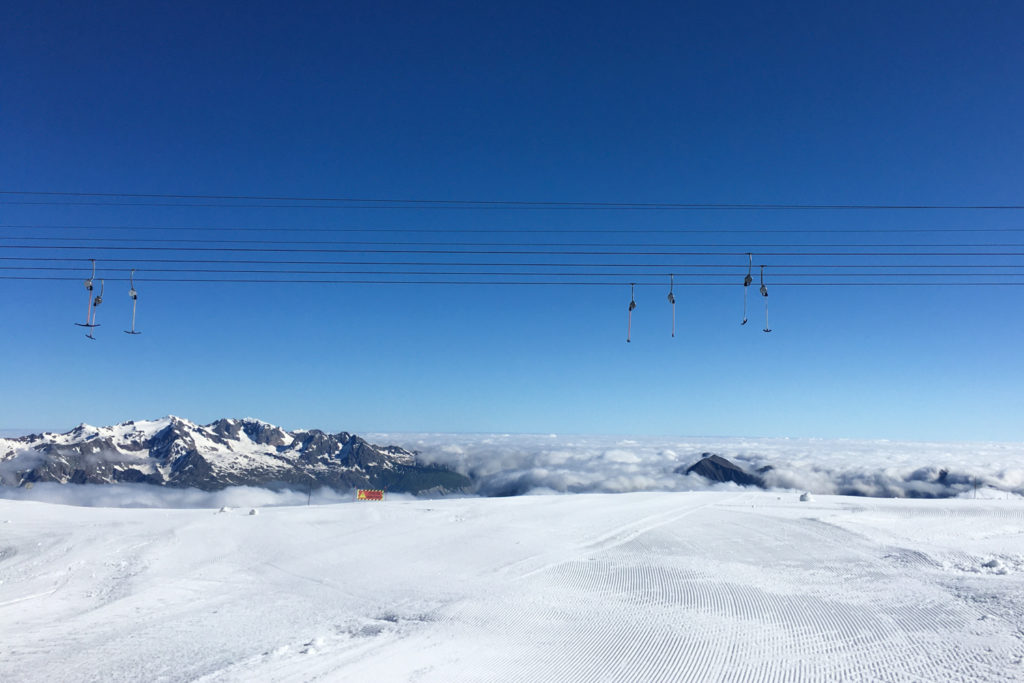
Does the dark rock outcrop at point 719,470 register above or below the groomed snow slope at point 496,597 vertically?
below

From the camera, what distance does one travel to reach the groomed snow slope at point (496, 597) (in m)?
10.4

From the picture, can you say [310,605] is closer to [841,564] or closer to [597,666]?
[597,666]

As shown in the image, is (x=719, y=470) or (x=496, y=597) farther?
A: (x=719, y=470)

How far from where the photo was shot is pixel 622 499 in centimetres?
3503

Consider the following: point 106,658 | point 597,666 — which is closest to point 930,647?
point 597,666

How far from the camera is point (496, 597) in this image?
15.2 meters

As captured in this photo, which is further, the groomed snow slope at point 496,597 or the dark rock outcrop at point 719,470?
the dark rock outcrop at point 719,470

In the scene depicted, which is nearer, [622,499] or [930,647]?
[930,647]

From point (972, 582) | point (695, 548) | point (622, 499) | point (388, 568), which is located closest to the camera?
point (972, 582)

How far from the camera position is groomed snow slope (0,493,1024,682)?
10.4 meters

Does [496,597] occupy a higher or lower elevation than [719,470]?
higher

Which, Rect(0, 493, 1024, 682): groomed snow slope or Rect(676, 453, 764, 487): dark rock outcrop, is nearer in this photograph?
Rect(0, 493, 1024, 682): groomed snow slope

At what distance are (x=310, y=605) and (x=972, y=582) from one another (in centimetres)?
1819

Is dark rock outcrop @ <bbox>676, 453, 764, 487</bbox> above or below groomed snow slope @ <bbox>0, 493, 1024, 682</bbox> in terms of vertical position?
below
